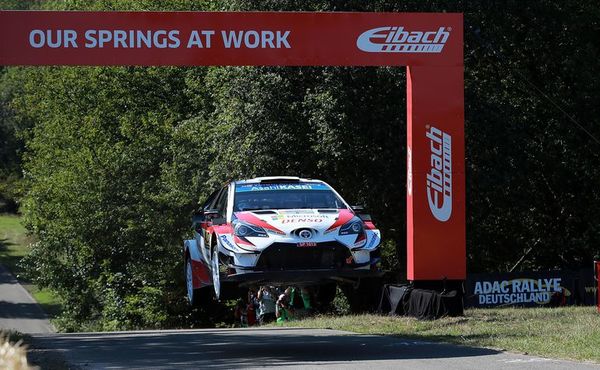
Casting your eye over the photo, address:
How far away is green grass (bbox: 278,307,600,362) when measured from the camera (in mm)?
11566

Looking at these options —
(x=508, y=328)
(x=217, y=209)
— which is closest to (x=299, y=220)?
(x=217, y=209)

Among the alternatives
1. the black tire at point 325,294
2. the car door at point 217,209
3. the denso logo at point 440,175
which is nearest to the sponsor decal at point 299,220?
the car door at point 217,209

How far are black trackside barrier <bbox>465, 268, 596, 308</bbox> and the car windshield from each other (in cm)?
656

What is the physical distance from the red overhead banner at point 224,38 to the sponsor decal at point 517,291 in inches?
238

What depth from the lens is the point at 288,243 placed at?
12227mm

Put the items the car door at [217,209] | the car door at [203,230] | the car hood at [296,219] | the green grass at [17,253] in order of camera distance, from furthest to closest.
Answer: the green grass at [17,253] < the car door at [203,230] < the car door at [217,209] < the car hood at [296,219]

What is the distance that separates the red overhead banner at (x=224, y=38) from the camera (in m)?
14.6

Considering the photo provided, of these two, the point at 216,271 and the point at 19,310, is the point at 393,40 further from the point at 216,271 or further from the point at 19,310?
the point at 19,310

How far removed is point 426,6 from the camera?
26.3 metres

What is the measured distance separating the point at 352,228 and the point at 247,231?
4.26 feet

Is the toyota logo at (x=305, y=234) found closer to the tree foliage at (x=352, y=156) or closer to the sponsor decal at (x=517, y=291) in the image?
the sponsor decal at (x=517, y=291)

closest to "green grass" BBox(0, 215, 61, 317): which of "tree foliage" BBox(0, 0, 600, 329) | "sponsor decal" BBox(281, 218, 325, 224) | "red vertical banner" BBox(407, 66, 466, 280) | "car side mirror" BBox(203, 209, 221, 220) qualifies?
"tree foliage" BBox(0, 0, 600, 329)

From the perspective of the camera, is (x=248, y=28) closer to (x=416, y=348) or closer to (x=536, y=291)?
(x=416, y=348)

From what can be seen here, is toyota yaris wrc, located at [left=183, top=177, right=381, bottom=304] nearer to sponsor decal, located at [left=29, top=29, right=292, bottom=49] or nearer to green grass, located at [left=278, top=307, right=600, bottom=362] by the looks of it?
green grass, located at [left=278, top=307, right=600, bottom=362]
